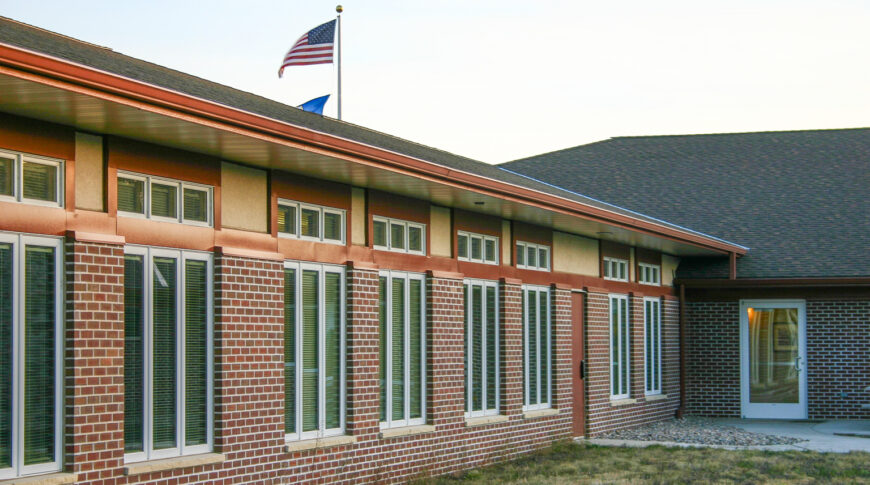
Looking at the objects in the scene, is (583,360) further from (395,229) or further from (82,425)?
(82,425)

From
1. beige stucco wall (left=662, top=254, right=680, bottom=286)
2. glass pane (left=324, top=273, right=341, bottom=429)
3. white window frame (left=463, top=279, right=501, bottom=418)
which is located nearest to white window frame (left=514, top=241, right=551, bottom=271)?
white window frame (left=463, top=279, right=501, bottom=418)

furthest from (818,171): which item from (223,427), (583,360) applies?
(223,427)

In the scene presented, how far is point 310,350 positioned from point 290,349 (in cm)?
32

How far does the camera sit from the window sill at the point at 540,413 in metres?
15.5

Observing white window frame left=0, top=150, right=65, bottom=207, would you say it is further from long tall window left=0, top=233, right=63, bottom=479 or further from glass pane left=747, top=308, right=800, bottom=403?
glass pane left=747, top=308, right=800, bottom=403

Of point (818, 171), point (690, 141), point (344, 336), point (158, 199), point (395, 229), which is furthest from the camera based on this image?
point (690, 141)

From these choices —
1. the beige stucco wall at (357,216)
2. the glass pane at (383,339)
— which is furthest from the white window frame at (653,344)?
the beige stucco wall at (357,216)

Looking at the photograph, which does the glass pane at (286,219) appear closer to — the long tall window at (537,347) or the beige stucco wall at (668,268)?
the long tall window at (537,347)

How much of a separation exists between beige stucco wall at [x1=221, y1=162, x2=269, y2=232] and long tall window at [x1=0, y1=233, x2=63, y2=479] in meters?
2.02

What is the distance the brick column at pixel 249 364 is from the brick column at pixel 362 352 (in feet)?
3.91

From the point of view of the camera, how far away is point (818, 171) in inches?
1040

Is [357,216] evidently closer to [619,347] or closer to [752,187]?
[619,347]

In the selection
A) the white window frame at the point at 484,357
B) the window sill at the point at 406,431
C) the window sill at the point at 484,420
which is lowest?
the window sill at the point at 484,420

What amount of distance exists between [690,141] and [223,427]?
22.4 m
